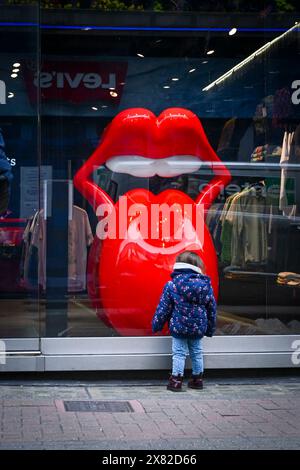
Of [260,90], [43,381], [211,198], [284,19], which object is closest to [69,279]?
[43,381]

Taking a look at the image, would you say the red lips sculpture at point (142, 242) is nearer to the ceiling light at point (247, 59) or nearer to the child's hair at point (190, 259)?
the ceiling light at point (247, 59)

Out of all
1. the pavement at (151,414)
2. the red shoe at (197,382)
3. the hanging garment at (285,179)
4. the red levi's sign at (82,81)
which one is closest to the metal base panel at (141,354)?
the pavement at (151,414)

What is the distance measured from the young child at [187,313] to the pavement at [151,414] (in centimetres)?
28

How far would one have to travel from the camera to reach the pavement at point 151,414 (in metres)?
6.93

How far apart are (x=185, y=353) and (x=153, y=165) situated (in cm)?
192

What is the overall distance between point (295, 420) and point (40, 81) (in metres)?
3.95

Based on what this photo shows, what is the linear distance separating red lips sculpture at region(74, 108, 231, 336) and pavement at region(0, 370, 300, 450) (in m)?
0.71

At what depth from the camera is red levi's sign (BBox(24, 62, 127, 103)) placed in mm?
9187

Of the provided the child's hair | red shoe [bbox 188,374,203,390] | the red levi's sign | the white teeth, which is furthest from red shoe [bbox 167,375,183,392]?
the red levi's sign

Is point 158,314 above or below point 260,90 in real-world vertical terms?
below

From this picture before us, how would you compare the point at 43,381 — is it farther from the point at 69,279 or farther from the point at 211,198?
the point at 211,198

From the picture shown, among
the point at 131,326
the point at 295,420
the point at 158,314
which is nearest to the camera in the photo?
the point at 295,420
